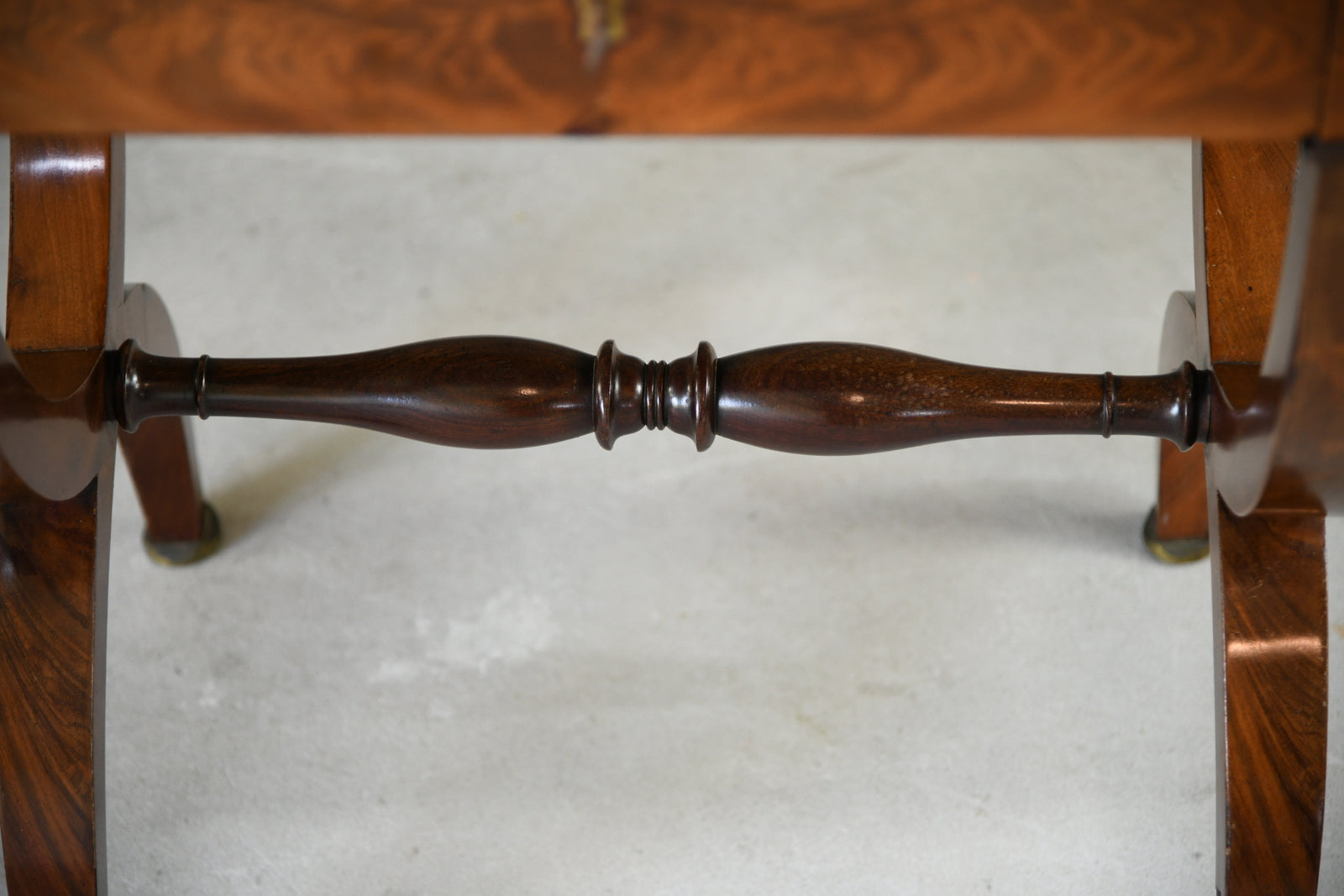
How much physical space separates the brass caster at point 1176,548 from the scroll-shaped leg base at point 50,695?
2.62 ft

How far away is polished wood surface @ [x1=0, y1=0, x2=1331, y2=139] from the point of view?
459 mm

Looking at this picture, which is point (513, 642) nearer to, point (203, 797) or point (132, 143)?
point (203, 797)

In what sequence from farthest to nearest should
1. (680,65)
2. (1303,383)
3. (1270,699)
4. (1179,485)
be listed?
1. (1179,485)
2. (1270,699)
3. (1303,383)
4. (680,65)

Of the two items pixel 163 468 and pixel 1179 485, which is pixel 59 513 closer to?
pixel 163 468

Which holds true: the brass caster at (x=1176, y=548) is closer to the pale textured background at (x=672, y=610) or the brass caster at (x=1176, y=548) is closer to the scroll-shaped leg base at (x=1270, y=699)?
the pale textured background at (x=672, y=610)

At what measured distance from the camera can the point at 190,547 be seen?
1093 millimetres

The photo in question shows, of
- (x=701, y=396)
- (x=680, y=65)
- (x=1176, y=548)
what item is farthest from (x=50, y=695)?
(x=1176, y=548)

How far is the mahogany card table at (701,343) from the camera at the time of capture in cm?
46

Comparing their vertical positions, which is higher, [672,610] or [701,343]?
[701,343]

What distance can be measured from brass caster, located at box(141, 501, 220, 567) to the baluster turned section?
0.93 ft

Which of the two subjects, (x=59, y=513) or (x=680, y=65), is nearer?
(x=680, y=65)

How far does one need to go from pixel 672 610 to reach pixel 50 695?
1.52ft

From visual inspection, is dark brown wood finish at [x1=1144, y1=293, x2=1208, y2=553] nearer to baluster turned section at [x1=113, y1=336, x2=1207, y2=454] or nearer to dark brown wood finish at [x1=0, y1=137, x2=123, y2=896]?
baluster turned section at [x1=113, y1=336, x2=1207, y2=454]

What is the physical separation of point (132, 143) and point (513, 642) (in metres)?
1.05
